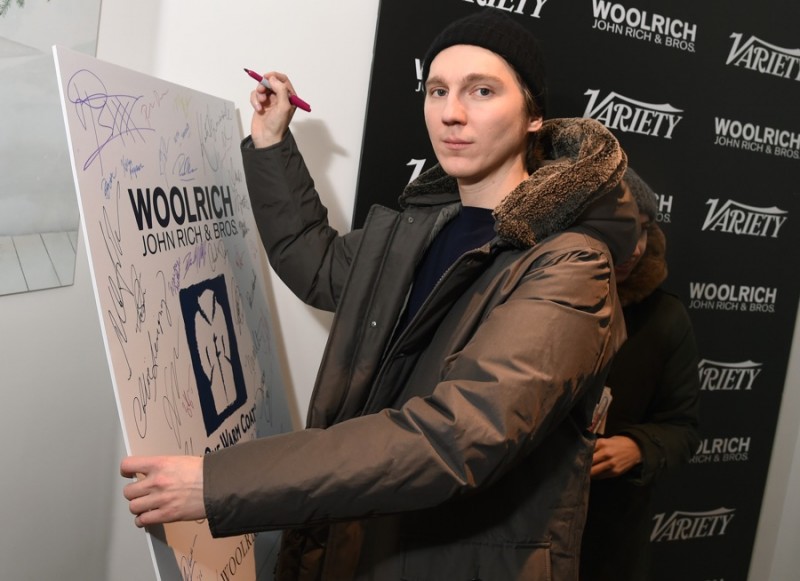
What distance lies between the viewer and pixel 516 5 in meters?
2.01

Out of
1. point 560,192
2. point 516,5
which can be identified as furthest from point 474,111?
point 516,5

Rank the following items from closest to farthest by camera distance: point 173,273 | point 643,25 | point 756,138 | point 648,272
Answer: point 173,273 < point 648,272 < point 643,25 < point 756,138

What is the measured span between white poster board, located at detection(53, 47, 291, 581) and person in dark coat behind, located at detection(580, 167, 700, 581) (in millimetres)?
846

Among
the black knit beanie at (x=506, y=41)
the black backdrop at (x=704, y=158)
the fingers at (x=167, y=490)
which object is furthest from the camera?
the black backdrop at (x=704, y=158)

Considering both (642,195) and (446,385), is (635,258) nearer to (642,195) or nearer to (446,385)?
(642,195)

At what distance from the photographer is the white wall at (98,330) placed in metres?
1.49

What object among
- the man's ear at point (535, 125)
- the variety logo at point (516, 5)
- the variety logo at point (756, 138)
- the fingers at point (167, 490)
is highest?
the variety logo at point (516, 5)

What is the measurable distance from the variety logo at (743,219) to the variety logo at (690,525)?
103cm

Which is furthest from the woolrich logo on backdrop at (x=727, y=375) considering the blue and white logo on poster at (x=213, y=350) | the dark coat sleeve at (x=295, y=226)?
the blue and white logo on poster at (x=213, y=350)

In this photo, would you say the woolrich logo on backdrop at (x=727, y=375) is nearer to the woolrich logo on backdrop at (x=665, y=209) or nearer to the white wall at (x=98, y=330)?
the woolrich logo on backdrop at (x=665, y=209)

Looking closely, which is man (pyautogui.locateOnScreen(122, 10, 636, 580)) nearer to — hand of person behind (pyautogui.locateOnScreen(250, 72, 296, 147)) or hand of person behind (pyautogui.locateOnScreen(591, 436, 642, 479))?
hand of person behind (pyautogui.locateOnScreen(250, 72, 296, 147))

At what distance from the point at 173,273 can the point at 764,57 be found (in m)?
2.16

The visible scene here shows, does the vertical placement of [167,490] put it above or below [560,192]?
below
